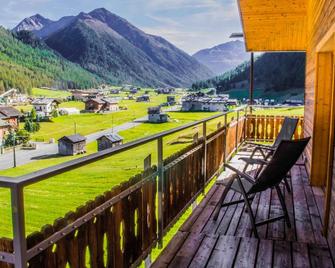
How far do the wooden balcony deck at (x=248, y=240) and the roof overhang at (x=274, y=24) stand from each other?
3643 millimetres

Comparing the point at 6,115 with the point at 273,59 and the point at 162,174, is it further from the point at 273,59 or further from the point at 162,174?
the point at 162,174

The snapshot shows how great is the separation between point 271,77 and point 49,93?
6817 cm

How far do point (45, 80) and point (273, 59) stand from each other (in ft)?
263

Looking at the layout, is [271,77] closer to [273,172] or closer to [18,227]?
[273,172]

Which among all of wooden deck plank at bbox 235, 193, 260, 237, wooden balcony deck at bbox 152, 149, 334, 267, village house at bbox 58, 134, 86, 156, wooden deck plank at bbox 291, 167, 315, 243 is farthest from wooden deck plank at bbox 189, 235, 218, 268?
village house at bbox 58, 134, 86, 156

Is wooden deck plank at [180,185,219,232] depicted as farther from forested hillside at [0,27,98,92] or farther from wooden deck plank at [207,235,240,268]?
forested hillside at [0,27,98,92]

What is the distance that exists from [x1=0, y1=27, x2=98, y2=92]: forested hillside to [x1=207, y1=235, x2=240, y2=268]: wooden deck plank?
10546 centimetres

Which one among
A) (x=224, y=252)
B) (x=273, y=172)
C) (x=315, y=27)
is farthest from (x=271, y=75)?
(x=224, y=252)

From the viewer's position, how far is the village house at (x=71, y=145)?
156 ft

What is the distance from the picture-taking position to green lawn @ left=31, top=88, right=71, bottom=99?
331 ft

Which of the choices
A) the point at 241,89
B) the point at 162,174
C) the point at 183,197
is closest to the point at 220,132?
the point at 183,197

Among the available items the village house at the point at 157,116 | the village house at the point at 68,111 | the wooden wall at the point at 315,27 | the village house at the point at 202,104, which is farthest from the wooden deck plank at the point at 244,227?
the village house at the point at 68,111

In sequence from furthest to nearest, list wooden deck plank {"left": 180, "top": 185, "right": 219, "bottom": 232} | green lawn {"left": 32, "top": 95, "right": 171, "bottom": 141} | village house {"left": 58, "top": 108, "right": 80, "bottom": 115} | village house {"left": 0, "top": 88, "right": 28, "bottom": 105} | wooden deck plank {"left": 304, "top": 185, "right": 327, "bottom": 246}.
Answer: village house {"left": 58, "top": 108, "right": 80, "bottom": 115}
village house {"left": 0, "top": 88, "right": 28, "bottom": 105}
green lawn {"left": 32, "top": 95, "right": 171, "bottom": 141}
wooden deck plank {"left": 180, "top": 185, "right": 219, "bottom": 232}
wooden deck plank {"left": 304, "top": 185, "right": 327, "bottom": 246}

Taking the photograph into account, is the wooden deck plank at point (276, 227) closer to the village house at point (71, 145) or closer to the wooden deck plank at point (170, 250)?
the wooden deck plank at point (170, 250)
